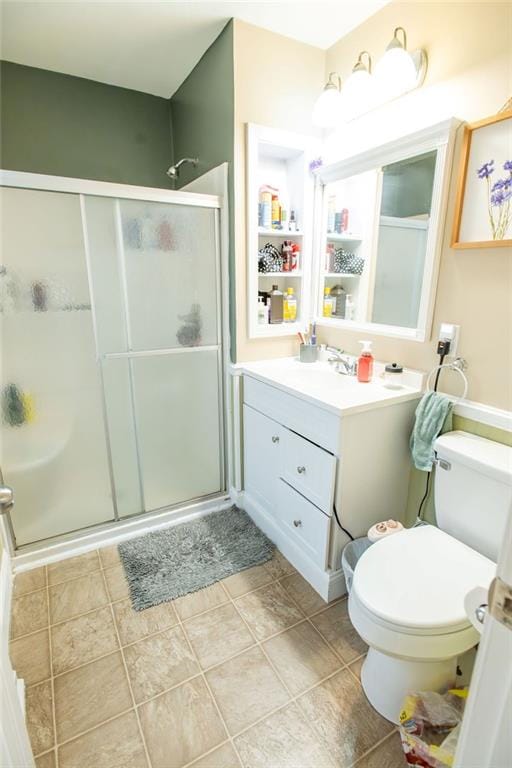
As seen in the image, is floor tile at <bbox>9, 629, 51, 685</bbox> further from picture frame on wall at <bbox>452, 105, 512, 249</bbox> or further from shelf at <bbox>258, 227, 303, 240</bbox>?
picture frame on wall at <bbox>452, 105, 512, 249</bbox>

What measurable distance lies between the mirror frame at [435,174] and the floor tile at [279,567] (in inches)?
47.5

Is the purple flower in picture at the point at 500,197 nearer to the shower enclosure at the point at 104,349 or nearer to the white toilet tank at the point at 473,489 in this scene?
the white toilet tank at the point at 473,489

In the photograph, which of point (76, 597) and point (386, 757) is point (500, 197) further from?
point (76, 597)

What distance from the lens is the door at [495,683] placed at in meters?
0.47

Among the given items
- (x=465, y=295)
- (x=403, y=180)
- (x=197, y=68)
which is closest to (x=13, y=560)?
(x=465, y=295)

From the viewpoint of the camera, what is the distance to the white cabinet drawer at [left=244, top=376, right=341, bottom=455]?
1.42 meters

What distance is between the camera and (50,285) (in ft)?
5.42

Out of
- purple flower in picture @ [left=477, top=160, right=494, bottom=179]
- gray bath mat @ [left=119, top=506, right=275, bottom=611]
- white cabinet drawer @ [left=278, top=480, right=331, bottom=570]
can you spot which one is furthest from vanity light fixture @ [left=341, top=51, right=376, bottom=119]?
gray bath mat @ [left=119, top=506, right=275, bottom=611]

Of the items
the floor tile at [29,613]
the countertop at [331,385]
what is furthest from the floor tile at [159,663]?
the countertop at [331,385]

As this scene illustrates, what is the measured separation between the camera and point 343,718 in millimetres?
1184

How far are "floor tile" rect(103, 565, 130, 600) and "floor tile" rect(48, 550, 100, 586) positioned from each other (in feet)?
0.29

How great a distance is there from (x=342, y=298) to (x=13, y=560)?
7.00ft

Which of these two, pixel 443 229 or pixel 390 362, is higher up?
pixel 443 229

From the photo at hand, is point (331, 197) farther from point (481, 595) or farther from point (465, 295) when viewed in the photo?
point (481, 595)
